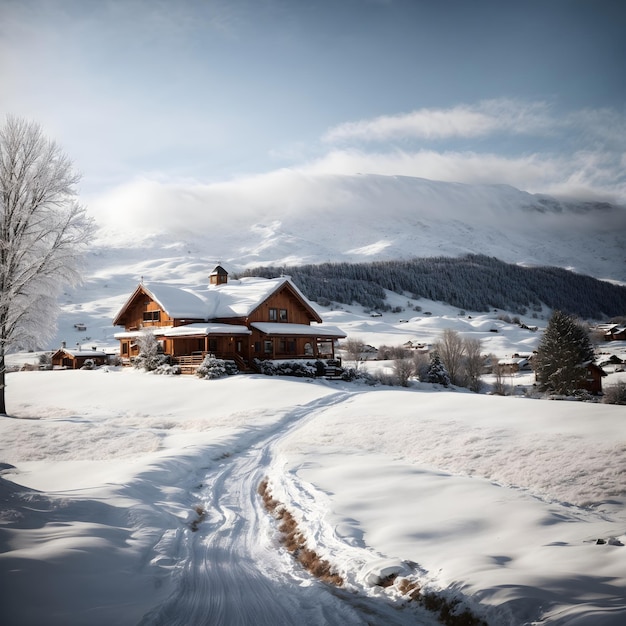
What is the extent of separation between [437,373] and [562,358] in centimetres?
1213

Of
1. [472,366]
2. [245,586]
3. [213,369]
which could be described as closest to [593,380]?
[472,366]

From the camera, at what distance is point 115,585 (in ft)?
18.6

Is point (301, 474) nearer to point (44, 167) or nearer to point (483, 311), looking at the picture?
point (44, 167)

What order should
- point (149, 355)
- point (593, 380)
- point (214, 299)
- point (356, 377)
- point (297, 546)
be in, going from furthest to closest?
point (593, 380)
point (214, 299)
point (149, 355)
point (356, 377)
point (297, 546)

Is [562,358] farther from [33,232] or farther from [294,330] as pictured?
[33,232]

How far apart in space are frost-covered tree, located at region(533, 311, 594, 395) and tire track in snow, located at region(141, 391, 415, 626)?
134 feet

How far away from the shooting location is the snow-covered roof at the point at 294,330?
132ft

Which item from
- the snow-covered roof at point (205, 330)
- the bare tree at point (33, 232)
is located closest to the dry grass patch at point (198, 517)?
the bare tree at point (33, 232)

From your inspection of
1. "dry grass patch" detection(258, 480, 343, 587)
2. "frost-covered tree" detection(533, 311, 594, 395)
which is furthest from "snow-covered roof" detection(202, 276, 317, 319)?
"dry grass patch" detection(258, 480, 343, 587)

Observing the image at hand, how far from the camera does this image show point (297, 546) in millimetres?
8133

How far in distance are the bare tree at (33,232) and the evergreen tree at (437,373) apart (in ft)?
110

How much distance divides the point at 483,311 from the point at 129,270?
13184 centimetres

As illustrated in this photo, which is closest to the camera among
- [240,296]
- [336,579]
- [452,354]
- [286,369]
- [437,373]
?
[336,579]

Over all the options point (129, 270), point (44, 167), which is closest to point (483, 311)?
point (129, 270)
